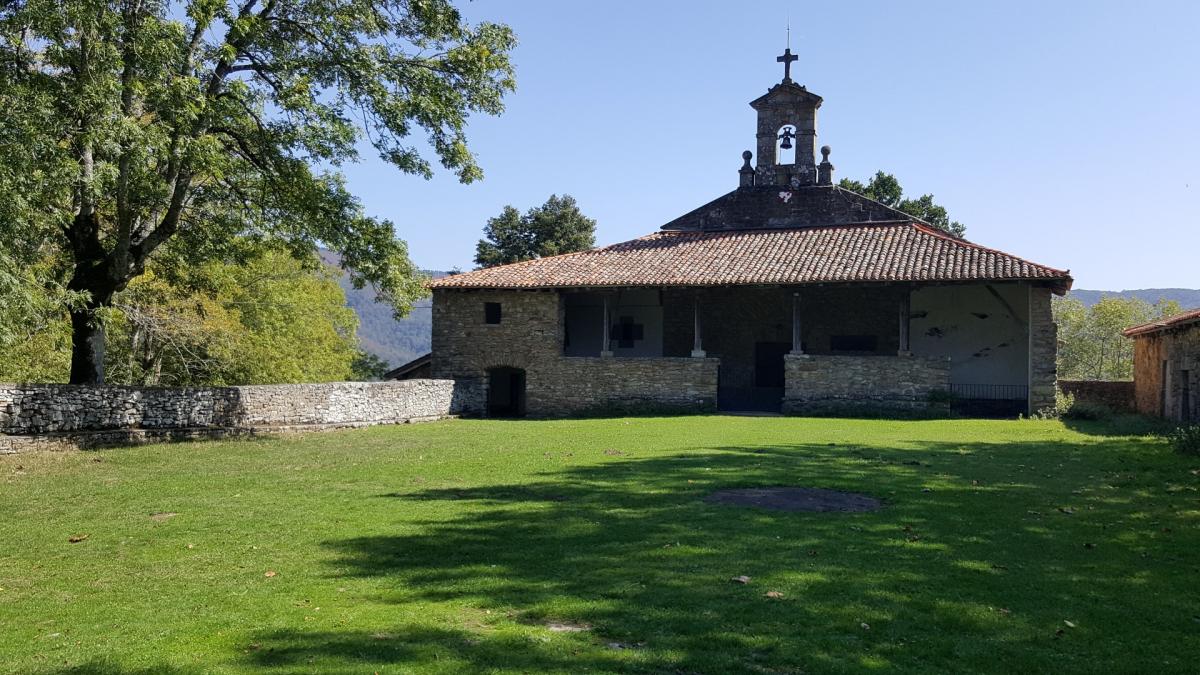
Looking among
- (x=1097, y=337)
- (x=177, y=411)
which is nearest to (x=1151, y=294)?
(x=1097, y=337)

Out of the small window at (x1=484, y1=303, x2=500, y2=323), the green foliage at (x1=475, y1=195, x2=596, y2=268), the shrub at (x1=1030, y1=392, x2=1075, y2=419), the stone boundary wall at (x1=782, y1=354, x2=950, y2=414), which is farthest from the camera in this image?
the green foliage at (x1=475, y1=195, x2=596, y2=268)

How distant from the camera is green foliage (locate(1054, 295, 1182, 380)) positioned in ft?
233

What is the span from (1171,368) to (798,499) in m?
16.3

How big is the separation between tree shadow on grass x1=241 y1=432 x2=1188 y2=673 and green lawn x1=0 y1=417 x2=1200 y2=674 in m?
0.03

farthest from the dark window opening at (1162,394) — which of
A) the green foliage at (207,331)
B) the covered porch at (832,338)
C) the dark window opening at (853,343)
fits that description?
the green foliage at (207,331)

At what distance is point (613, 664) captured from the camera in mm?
4508

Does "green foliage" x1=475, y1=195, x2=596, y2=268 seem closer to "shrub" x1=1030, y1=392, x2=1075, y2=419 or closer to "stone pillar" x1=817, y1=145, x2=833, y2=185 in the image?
"stone pillar" x1=817, y1=145, x2=833, y2=185

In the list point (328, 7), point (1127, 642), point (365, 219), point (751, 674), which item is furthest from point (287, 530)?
point (328, 7)

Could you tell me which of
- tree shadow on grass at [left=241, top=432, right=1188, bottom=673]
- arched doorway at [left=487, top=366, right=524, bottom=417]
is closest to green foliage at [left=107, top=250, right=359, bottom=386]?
arched doorway at [left=487, top=366, right=524, bottom=417]

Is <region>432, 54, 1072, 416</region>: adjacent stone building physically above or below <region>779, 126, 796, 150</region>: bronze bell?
below

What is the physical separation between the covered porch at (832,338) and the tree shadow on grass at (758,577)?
12653 mm

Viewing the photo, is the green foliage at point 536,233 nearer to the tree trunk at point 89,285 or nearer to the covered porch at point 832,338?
the covered porch at point 832,338

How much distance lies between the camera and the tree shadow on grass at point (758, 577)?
4.71 metres

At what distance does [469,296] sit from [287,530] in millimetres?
19258
